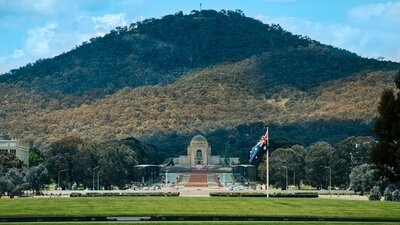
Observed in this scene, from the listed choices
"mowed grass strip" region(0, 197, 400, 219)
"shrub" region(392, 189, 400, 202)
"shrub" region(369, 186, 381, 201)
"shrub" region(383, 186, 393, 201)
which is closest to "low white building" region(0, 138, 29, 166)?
"shrub" region(369, 186, 381, 201)

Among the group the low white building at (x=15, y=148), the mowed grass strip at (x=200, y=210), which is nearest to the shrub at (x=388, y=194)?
the mowed grass strip at (x=200, y=210)

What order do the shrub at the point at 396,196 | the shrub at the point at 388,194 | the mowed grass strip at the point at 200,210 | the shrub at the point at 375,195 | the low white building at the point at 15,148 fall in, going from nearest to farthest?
1. the mowed grass strip at the point at 200,210
2. the shrub at the point at 396,196
3. the shrub at the point at 388,194
4. the shrub at the point at 375,195
5. the low white building at the point at 15,148

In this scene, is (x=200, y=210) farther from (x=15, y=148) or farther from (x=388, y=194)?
(x=15, y=148)

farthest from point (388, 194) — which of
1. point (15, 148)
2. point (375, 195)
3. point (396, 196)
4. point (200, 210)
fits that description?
point (15, 148)

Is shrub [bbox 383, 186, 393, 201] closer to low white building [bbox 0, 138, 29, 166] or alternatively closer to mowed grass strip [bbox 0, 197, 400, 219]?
mowed grass strip [bbox 0, 197, 400, 219]

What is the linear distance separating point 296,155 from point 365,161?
1409 centimetres

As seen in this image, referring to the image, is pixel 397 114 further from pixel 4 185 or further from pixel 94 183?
pixel 94 183

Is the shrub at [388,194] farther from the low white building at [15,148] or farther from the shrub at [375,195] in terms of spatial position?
the low white building at [15,148]

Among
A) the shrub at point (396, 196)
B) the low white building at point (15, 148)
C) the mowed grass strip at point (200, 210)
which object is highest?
the low white building at point (15, 148)

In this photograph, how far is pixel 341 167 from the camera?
11506cm

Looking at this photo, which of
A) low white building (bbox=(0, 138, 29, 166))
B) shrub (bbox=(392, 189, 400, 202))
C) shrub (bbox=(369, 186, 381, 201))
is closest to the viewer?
shrub (bbox=(392, 189, 400, 202))

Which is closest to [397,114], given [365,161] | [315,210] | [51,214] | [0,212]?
[315,210]

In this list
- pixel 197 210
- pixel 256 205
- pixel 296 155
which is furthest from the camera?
pixel 296 155

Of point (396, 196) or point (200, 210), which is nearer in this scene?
point (200, 210)
